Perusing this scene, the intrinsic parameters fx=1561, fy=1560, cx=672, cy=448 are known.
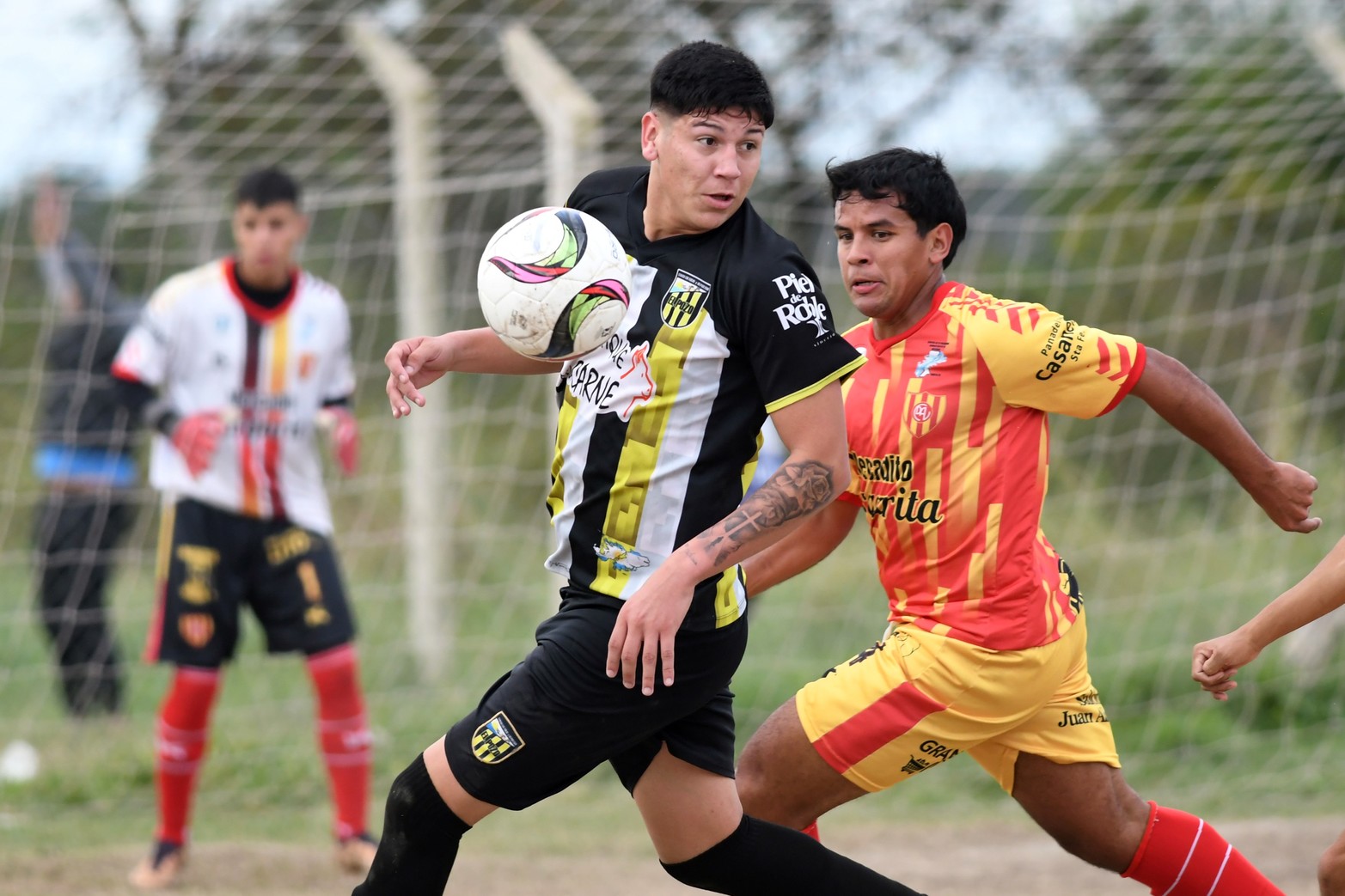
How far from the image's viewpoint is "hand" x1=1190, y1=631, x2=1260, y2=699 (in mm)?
2951

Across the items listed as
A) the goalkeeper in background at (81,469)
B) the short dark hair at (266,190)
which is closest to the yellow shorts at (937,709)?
the short dark hair at (266,190)

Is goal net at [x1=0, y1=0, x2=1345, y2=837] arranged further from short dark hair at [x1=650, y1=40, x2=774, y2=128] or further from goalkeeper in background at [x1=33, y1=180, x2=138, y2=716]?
short dark hair at [x1=650, y1=40, x2=774, y2=128]

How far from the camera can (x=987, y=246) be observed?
7.93 meters

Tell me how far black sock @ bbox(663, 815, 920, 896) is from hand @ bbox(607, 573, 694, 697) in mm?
464

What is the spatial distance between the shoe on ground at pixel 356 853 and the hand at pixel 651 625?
96.9 inches

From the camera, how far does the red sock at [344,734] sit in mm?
4926

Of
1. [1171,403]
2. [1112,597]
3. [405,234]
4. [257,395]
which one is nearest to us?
[1171,403]

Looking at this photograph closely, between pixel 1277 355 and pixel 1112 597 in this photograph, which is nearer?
pixel 1277 355

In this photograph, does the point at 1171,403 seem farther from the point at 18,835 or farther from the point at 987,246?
the point at 987,246

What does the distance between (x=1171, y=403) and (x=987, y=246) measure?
190 inches

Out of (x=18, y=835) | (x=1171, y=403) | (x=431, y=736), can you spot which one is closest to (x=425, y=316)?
(x=431, y=736)

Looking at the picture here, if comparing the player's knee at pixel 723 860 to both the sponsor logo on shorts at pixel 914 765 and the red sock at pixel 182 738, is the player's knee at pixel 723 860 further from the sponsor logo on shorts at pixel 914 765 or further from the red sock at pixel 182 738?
the red sock at pixel 182 738

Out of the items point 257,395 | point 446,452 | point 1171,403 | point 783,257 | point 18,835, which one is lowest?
point 18,835

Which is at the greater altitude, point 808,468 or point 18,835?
point 808,468
